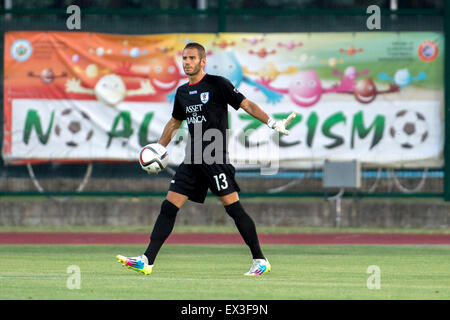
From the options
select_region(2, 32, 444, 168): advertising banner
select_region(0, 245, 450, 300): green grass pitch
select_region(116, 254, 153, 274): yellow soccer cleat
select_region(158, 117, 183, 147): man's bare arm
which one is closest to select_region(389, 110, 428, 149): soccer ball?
select_region(2, 32, 444, 168): advertising banner

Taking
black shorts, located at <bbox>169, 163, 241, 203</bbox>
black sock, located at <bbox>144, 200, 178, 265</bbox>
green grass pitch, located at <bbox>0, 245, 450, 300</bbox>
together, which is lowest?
green grass pitch, located at <bbox>0, 245, 450, 300</bbox>

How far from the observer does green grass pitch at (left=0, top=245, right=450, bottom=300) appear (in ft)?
30.2

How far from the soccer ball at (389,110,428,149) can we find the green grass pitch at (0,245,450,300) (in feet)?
14.2

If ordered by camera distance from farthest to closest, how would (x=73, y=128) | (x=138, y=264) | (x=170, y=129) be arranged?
(x=73, y=128) → (x=170, y=129) → (x=138, y=264)

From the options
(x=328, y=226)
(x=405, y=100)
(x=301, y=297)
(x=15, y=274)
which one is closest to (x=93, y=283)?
(x=15, y=274)

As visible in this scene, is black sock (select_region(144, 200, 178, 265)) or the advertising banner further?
the advertising banner

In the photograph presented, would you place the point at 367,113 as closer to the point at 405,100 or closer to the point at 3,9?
the point at 405,100

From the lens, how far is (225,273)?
37.1 ft

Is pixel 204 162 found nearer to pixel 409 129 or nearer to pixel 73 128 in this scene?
pixel 73 128

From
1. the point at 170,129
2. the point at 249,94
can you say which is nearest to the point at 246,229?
the point at 170,129

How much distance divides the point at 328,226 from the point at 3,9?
6894 millimetres

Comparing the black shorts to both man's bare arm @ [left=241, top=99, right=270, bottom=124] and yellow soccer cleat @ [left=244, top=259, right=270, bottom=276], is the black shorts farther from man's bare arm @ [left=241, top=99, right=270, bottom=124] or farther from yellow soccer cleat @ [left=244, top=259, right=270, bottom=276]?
yellow soccer cleat @ [left=244, top=259, right=270, bottom=276]

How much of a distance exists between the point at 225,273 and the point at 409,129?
9.16m

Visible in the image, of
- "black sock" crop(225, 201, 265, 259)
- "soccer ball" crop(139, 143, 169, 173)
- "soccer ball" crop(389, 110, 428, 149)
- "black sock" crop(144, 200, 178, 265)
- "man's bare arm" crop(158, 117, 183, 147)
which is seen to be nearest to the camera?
"black sock" crop(144, 200, 178, 265)
